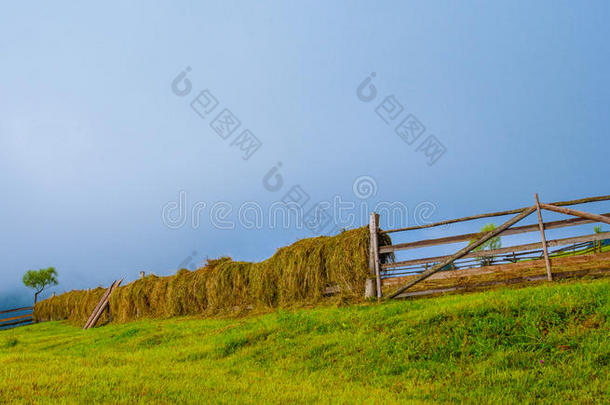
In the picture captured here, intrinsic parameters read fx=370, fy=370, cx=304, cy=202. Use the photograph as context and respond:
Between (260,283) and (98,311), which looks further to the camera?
(98,311)

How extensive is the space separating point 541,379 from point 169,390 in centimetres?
504

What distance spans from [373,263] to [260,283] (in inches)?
171

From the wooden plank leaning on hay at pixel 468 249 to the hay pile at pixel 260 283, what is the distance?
1.42 m

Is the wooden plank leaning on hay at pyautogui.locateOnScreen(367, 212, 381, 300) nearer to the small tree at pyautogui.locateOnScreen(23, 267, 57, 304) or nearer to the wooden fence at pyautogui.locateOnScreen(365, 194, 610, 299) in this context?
the wooden fence at pyautogui.locateOnScreen(365, 194, 610, 299)

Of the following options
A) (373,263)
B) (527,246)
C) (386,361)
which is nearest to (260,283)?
(373,263)

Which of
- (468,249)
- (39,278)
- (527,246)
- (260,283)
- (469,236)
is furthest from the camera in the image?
(39,278)

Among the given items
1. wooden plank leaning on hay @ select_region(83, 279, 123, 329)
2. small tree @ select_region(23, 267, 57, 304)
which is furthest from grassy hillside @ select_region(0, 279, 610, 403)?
small tree @ select_region(23, 267, 57, 304)

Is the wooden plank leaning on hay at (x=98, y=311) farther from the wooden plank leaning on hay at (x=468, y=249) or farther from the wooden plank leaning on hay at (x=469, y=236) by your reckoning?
the wooden plank leaning on hay at (x=468, y=249)

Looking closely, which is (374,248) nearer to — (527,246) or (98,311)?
(527,246)

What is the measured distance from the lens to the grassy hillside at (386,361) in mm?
4867

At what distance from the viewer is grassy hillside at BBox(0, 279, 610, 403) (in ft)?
16.0

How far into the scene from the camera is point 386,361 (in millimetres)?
6188

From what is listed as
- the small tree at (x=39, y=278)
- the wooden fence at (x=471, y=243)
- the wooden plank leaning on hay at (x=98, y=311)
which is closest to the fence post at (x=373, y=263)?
the wooden fence at (x=471, y=243)

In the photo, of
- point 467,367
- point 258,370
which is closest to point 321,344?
point 258,370
